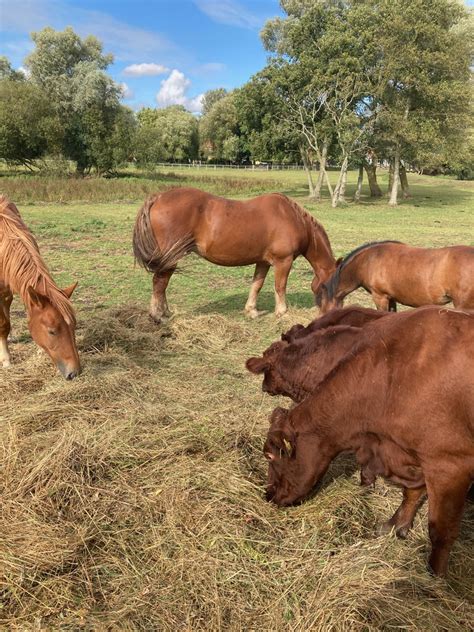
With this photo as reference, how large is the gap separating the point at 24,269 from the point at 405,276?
4.77 metres

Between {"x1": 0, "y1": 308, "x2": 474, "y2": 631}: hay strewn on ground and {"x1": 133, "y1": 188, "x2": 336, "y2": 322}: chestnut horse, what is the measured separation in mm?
3060

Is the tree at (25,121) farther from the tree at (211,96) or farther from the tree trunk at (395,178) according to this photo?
the tree at (211,96)

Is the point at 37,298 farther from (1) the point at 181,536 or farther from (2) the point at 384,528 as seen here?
(2) the point at 384,528

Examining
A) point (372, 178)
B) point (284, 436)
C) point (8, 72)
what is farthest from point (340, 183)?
point (8, 72)

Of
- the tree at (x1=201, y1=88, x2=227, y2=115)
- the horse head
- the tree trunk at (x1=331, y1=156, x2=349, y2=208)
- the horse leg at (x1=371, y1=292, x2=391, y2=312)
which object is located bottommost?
the horse leg at (x1=371, y1=292, x2=391, y2=312)

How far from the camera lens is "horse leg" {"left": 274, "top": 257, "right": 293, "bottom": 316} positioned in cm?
746

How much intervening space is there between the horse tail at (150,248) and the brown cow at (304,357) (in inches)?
151

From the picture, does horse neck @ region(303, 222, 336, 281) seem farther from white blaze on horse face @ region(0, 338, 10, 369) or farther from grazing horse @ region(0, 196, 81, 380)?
white blaze on horse face @ region(0, 338, 10, 369)

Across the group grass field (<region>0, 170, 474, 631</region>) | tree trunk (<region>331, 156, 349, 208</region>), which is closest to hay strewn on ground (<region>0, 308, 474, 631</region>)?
grass field (<region>0, 170, 474, 631</region>)

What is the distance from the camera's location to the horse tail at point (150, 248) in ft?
22.3

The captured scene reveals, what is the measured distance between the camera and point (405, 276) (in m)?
6.44

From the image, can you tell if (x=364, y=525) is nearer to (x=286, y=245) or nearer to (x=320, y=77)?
(x=286, y=245)

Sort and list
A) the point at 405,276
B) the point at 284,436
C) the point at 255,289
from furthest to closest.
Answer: the point at 255,289, the point at 405,276, the point at 284,436

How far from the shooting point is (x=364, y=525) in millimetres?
2967
